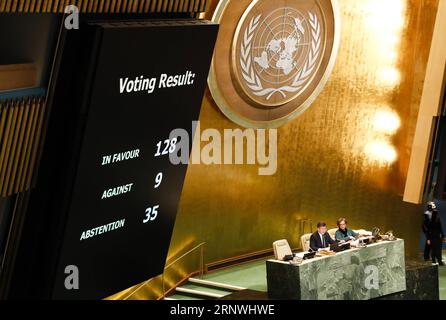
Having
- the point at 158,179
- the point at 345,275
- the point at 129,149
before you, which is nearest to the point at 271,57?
the point at 345,275

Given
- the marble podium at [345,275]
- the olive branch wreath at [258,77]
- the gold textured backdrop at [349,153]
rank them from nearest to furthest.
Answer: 1. the marble podium at [345,275]
2. the olive branch wreath at [258,77]
3. the gold textured backdrop at [349,153]

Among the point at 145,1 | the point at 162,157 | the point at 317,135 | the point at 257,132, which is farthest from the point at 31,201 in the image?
the point at 317,135

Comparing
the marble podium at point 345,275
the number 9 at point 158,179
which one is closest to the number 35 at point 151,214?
the number 9 at point 158,179

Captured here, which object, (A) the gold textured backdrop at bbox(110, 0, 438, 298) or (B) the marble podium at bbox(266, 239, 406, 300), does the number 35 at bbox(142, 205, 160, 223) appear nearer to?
(B) the marble podium at bbox(266, 239, 406, 300)

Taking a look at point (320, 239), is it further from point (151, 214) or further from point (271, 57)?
point (151, 214)

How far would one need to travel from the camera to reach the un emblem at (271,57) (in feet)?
42.5

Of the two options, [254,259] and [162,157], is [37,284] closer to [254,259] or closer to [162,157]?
[162,157]

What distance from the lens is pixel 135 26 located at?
732 cm

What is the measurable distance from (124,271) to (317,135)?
714 centimetres

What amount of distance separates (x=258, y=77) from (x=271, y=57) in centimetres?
35

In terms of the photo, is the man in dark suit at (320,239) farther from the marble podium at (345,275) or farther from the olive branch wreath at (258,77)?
the olive branch wreath at (258,77)

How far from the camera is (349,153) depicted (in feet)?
51.0

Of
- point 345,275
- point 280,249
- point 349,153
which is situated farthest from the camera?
point 349,153

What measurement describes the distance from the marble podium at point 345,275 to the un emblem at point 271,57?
245cm
